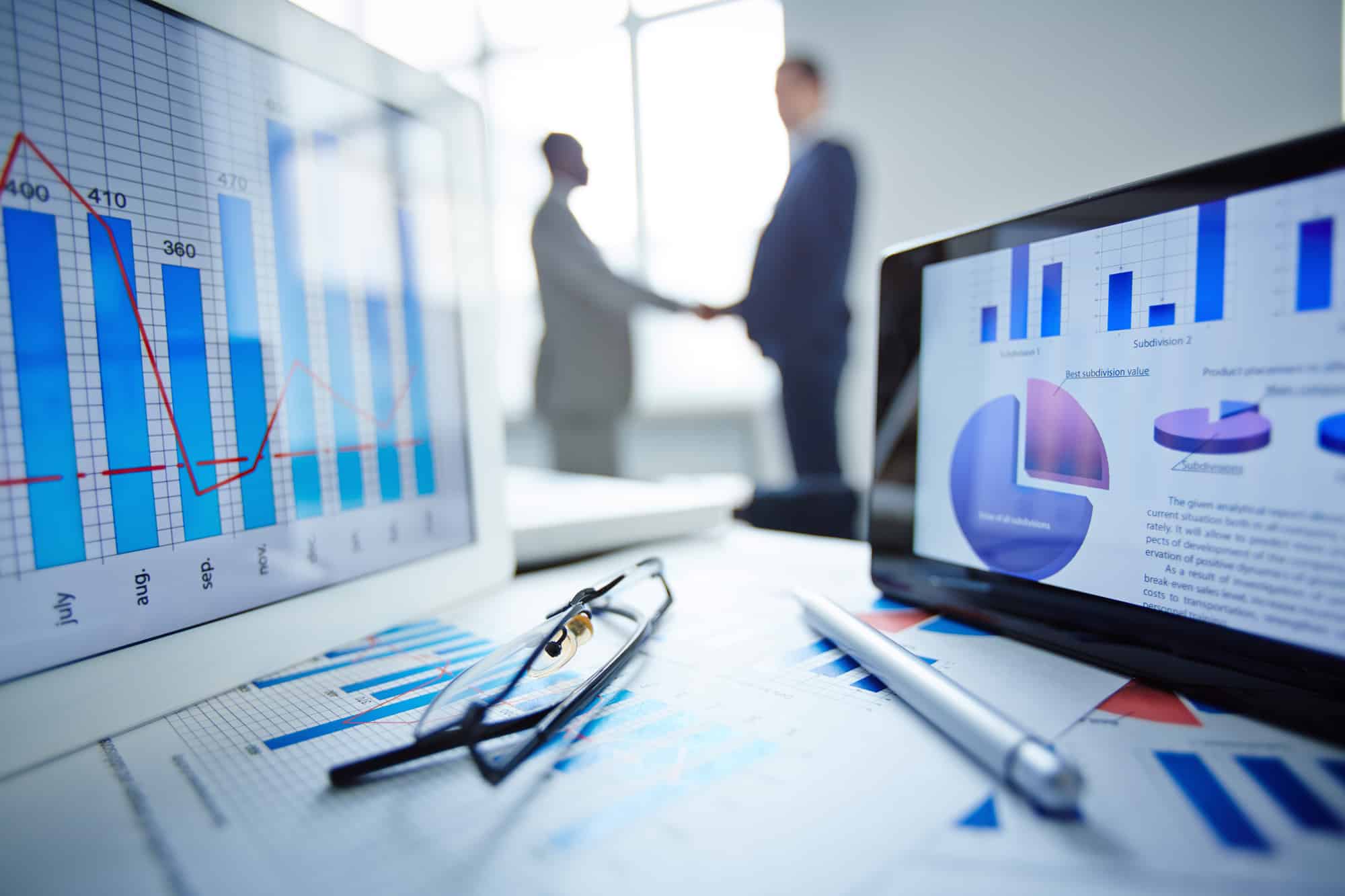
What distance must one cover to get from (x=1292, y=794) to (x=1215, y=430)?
15 cm

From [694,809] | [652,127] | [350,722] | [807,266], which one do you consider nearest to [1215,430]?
[694,809]

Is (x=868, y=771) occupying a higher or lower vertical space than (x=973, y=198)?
lower

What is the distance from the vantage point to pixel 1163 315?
1.05ft

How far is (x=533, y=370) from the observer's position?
2.21m

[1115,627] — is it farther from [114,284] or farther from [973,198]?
[973,198]

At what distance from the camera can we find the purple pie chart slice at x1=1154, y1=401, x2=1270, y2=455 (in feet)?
0.94

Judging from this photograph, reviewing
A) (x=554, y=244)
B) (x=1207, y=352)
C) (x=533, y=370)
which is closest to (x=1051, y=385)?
(x=1207, y=352)

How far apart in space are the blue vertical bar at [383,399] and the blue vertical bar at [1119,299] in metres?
0.44

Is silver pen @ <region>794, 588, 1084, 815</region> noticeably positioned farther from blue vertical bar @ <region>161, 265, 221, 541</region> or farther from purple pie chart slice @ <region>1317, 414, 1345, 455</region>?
blue vertical bar @ <region>161, 265, 221, 541</region>

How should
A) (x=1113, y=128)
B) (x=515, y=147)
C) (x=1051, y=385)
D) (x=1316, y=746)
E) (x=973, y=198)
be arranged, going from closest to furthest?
1. (x=1316, y=746)
2. (x=1051, y=385)
3. (x=1113, y=128)
4. (x=973, y=198)
5. (x=515, y=147)

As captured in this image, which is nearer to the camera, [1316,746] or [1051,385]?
[1316,746]

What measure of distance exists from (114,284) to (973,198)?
7.52ft

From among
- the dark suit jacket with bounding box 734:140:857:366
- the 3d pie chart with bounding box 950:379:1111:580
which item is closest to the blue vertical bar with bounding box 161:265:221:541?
the 3d pie chart with bounding box 950:379:1111:580

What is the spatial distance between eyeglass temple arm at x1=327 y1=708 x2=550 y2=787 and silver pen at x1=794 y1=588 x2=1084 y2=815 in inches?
7.0
